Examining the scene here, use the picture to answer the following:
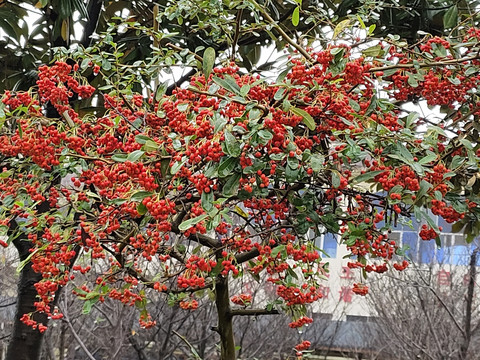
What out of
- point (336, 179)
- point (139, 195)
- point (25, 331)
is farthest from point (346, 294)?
point (139, 195)

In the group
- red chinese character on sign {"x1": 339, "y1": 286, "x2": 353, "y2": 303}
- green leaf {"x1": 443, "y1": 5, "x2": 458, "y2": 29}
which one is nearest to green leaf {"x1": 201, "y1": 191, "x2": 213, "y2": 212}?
green leaf {"x1": 443, "y1": 5, "x2": 458, "y2": 29}

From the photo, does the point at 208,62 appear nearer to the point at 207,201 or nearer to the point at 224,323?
the point at 207,201

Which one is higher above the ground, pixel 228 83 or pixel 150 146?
pixel 228 83

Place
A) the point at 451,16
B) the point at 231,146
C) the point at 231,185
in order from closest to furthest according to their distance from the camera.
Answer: the point at 231,146 < the point at 231,185 < the point at 451,16

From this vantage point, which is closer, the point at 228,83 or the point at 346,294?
the point at 228,83

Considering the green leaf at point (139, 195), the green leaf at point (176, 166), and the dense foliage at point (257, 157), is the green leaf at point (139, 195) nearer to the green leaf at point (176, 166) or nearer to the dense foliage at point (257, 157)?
the dense foliage at point (257, 157)

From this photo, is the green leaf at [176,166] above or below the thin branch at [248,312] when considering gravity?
above

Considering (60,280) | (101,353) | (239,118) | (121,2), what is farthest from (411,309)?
(239,118)

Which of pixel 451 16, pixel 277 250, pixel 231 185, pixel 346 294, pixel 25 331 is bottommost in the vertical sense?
pixel 25 331

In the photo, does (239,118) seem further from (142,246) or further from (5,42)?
(5,42)

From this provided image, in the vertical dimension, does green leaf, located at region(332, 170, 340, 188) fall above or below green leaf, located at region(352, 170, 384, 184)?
below

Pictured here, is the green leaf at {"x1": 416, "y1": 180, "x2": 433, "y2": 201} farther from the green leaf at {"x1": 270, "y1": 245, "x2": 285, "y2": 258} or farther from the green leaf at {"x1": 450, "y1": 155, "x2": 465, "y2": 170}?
the green leaf at {"x1": 270, "y1": 245, "x2": 285, "y2": 258}

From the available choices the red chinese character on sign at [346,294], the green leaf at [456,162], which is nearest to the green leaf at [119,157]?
the green leaf at [456,162]

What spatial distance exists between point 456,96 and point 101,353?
22.1 ft
